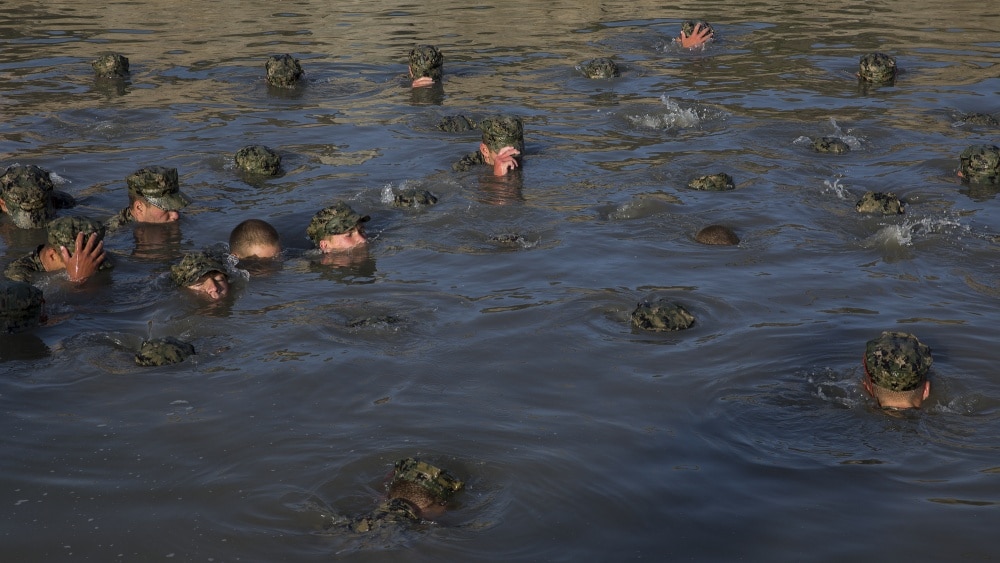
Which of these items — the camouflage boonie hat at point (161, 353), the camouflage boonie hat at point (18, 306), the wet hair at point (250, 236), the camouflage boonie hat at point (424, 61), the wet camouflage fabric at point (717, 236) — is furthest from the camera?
the camouflage boonie hat at point (424, 61)

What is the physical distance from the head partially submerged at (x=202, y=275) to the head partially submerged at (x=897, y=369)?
5698mm

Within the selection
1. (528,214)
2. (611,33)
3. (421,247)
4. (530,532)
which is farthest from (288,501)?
(611,33)

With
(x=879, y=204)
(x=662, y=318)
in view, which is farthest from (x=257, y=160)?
(x=879, y=204)

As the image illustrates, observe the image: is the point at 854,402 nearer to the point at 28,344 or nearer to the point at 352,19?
the point at 28,344

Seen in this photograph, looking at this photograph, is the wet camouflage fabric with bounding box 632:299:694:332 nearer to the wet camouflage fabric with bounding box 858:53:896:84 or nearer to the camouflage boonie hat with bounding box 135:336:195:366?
the camouflage boonie hat with bounding box 135:336:195:366

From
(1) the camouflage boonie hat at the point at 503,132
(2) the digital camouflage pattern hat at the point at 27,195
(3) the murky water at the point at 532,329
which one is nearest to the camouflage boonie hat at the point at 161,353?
(3) the murky water at the point at 532,329

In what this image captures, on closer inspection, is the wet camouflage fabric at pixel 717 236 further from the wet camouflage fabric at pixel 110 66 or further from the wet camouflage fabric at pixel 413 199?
the wet camouflage fabric at pixel 110 66

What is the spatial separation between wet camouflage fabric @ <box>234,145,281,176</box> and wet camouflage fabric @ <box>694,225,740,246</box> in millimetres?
5433

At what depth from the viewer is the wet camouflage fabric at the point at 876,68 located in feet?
56.9

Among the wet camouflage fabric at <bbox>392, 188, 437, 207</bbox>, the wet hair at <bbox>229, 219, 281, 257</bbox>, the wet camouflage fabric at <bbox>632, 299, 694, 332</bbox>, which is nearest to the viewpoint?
the wet camouflage fabric at <bbox>632, 299, 694, 332</bbox>

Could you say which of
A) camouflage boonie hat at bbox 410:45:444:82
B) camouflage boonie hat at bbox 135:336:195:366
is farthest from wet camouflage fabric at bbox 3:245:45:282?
camouflage boonie hat at bbox 410:45:444:82

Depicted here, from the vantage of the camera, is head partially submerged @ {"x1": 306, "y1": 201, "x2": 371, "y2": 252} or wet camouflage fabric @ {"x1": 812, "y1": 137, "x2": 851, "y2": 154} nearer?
head partially submerged @ {"x1": 306, "y1": 201, "x2": 371, "y2": 252}

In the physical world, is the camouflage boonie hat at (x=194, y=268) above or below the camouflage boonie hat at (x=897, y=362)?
below

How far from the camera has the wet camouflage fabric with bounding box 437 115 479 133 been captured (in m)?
15.6
